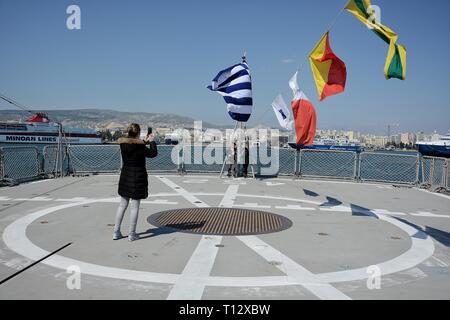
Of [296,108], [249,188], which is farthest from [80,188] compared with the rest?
[296,108]

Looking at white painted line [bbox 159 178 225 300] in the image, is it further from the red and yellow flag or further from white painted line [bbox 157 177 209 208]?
the red and yellow flag

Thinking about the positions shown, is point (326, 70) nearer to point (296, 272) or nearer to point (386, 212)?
point (386, 212)

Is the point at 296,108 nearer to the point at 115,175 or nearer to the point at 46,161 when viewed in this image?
the point at 115,175

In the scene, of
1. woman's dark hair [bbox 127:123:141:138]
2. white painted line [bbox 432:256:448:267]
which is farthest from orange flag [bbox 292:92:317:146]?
woman's dark hair [bbox 127:123:141:138]

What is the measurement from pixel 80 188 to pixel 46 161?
11.2 feet

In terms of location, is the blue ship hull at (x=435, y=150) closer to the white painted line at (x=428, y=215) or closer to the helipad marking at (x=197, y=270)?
the white painted line at (x=428, y=215)

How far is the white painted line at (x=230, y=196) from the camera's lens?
9078 millimetres

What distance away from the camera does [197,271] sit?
4395 mm

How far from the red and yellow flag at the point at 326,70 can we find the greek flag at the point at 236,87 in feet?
16.9

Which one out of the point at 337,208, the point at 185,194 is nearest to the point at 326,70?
the point at 337,208

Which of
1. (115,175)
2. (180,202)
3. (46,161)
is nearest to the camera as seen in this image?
(180,202)

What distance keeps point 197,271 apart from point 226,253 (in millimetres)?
808

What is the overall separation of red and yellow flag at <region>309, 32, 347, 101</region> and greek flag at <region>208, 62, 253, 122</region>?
5.16 m
